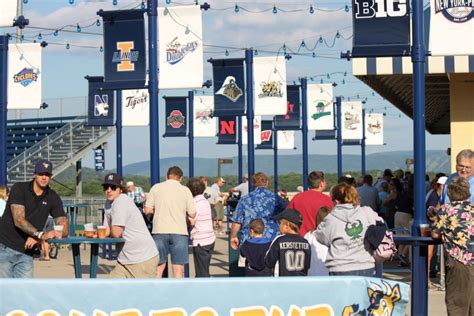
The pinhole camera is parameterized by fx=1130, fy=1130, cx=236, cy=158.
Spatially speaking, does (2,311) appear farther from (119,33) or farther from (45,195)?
(119,33)

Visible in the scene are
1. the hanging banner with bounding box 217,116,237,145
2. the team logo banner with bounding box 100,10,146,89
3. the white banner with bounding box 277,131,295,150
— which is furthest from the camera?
the white banner with bounding box 277,131,295,150

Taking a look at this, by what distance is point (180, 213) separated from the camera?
13.9 m

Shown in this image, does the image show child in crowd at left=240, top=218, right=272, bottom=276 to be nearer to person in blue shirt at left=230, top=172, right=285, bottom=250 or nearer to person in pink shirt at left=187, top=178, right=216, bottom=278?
person in blue shirt at left=230, top=172, right=285, bottom=250

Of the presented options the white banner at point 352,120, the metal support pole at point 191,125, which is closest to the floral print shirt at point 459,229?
the metal support pole at point 191,125

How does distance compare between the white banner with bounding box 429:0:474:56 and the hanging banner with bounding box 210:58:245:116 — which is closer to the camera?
the white banner with bounding box 429:0:474:56

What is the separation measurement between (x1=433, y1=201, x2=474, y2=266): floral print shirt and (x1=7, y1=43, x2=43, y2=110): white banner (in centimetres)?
1400

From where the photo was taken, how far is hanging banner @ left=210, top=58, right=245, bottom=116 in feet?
89.5

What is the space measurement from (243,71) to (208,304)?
19.7 m

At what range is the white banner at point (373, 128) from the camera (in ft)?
169

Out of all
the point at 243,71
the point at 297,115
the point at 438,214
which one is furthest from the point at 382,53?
the point at 297,115

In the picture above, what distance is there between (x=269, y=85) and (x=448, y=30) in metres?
16.1

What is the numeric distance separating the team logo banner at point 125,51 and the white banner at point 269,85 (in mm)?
10139

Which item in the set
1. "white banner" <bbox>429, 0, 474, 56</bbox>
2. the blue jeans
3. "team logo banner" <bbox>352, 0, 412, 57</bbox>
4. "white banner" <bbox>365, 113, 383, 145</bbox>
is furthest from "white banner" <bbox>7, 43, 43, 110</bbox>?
"white banner" <bbox>365, 113, 383, 145</bbox>

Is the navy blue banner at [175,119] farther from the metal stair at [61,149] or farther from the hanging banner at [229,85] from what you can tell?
the metal stair at [61,149]
